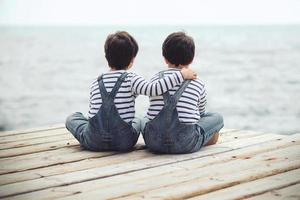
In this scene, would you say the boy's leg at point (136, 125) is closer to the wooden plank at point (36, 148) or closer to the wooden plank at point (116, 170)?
the wooden plank at point (116, 170)

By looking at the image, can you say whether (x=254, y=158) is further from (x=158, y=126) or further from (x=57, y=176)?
(x=57, y=176)

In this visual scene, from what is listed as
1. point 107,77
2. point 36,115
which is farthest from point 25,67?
point 107,77

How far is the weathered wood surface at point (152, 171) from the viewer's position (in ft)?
9.61

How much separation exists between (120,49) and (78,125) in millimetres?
684

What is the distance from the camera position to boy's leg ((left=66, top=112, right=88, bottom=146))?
13.7 ft

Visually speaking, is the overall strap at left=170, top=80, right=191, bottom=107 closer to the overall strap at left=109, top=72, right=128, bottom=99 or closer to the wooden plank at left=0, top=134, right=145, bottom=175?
the overall strap at left=109, top=72, right=128, bottom=99

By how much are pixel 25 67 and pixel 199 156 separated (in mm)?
24556

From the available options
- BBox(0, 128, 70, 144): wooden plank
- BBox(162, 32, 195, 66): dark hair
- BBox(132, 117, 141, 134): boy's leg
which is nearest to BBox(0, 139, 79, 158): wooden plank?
BBox(0, 128, 70, 144): wooden plank

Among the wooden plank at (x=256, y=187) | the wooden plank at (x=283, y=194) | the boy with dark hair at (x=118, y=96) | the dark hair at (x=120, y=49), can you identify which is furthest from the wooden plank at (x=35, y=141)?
the wooden plank at (x=283, y=194)

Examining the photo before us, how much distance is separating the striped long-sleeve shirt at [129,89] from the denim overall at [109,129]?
0.03 metres

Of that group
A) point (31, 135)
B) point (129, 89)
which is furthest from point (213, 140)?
point (31, 135)

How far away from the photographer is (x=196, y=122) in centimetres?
403

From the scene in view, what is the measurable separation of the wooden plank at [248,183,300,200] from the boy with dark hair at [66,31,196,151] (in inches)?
48.3

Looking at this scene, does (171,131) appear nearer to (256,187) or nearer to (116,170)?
(116,170)
